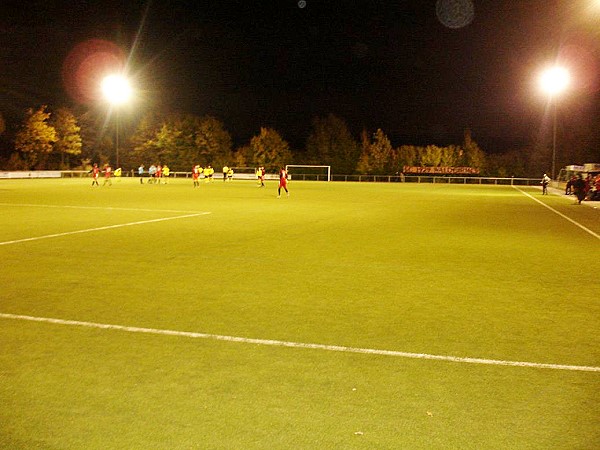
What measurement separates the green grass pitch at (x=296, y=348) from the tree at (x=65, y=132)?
6877 cm

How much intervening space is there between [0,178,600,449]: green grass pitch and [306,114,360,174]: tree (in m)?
70.0

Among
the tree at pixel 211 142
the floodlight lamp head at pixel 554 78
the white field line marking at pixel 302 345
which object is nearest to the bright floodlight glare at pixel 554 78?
the floodlight lamp head at pixel 554 78

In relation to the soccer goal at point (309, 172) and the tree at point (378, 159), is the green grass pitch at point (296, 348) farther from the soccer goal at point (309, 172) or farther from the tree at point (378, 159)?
the tree at point (378, 159)

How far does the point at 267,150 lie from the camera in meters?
83.8

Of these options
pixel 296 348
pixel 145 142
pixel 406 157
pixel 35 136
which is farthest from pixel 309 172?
pixel 296 348

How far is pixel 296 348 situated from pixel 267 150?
258 ft

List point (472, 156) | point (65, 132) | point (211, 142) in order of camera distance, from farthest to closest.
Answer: point (211, 142) → point (472, 156) → point (65, 132)

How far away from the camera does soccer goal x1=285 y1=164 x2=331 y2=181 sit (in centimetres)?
8038

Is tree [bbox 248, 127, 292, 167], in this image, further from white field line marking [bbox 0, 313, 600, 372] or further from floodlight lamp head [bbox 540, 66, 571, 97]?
white field line marking [bbox 0, 313, 600, 372]

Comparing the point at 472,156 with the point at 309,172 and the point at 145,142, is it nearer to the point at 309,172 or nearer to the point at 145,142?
the point at 309,172

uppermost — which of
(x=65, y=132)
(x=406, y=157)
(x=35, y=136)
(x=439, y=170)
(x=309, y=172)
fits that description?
(x=65, y=132)

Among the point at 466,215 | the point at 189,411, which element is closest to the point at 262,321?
the point at 189,411

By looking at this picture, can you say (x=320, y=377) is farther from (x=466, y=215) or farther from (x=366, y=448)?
(x=466, y=215)

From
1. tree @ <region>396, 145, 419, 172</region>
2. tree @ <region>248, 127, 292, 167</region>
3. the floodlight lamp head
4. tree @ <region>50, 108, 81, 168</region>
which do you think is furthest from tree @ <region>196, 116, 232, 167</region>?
the floodlight lamp head
